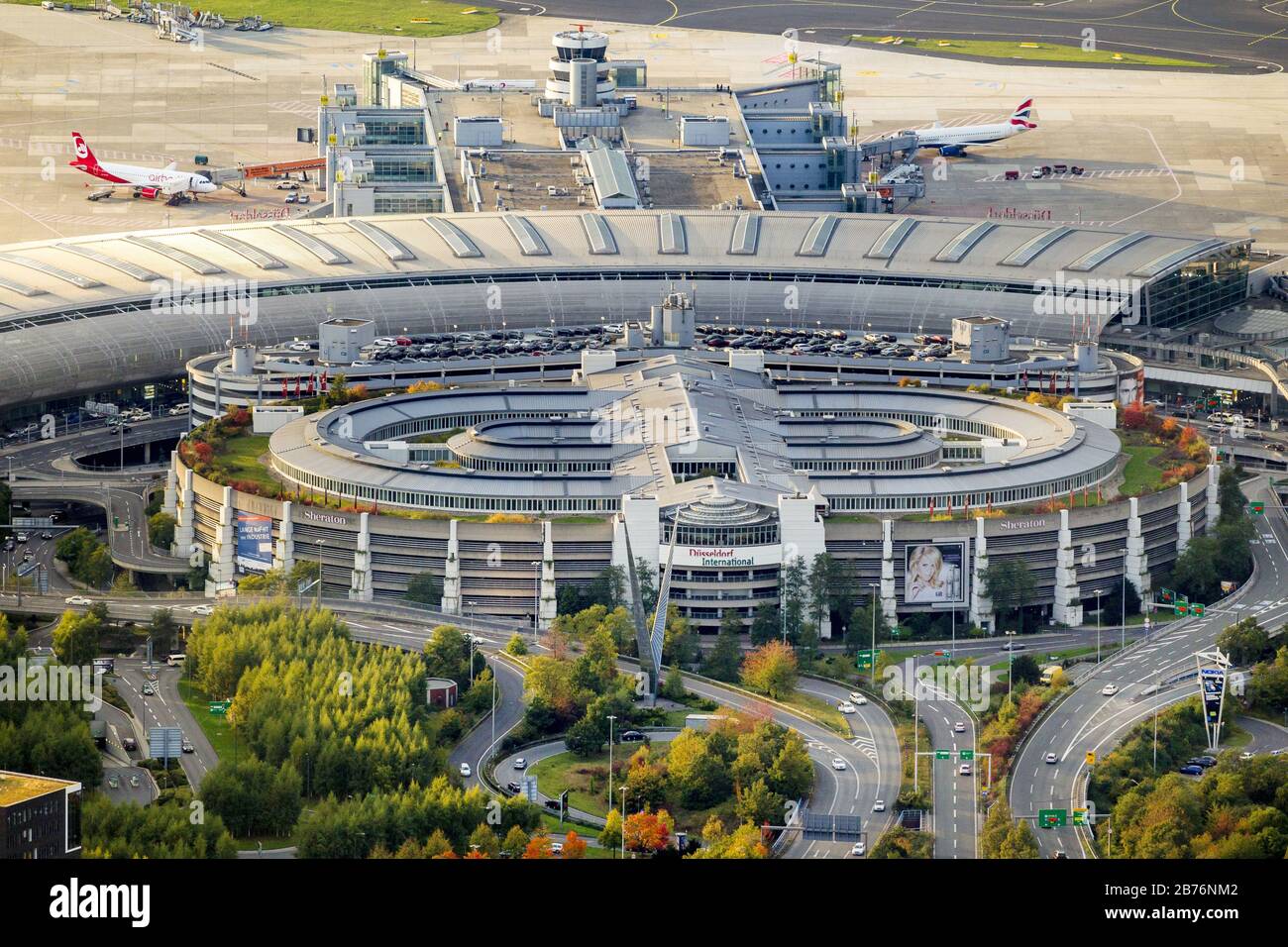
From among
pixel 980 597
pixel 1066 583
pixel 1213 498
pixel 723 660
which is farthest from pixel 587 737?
pixel 1213 498

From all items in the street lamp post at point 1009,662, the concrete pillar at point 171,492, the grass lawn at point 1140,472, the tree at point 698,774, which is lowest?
the street lamp post at point 1009,662

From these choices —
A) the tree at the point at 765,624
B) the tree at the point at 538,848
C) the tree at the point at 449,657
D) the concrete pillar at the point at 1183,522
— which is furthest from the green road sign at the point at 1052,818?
the concrete pillar at the point at 1183,522

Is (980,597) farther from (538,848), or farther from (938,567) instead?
(538,848)

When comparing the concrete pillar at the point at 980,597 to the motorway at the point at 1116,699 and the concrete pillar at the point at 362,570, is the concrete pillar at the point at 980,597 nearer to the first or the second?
the motorway at the point at 1116,699

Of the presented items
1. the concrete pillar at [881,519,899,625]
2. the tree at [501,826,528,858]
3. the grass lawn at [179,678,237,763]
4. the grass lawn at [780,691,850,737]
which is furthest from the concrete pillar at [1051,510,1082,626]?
the tree at [501,826,528,858]

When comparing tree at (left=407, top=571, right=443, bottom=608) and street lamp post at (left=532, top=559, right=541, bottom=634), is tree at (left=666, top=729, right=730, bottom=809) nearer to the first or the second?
street lamp post at (left=532, top=559, right=541, bottom=634)
